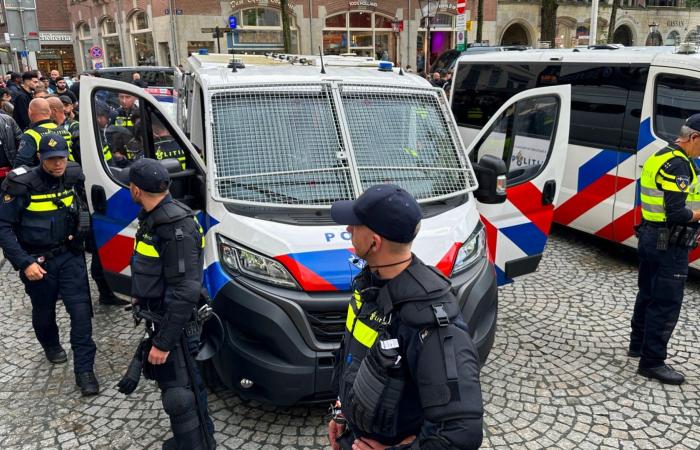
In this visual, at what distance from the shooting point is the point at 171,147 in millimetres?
4840

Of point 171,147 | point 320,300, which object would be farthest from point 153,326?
point 171,147

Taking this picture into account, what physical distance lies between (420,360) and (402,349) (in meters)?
0.08

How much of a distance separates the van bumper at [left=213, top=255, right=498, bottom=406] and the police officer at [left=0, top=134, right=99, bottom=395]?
1311 millimetres

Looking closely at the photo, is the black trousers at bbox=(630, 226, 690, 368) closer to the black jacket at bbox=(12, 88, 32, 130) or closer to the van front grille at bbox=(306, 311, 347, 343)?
the van front grille at bbox=(306, 311, 347, 343)

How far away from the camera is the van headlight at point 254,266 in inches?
128

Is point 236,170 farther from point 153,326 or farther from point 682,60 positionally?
point 682,60

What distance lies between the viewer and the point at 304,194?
12.2ft

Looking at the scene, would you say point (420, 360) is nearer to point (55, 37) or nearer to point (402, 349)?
point (402, 349)

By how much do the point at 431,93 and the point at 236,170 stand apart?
5.51ft

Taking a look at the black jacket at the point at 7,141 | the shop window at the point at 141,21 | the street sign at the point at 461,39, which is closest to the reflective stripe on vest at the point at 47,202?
the black jacket at the point at 7,141

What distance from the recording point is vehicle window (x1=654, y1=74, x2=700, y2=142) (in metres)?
5.39

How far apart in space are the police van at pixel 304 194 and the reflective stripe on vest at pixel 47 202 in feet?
0.69

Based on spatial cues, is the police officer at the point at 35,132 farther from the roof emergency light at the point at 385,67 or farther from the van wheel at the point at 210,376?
the roof emergency light at the point at 385,67

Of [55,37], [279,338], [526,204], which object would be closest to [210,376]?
[279,338]
